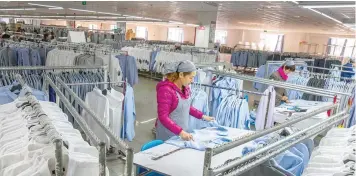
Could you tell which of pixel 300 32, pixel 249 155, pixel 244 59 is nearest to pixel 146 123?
pixel 249 155

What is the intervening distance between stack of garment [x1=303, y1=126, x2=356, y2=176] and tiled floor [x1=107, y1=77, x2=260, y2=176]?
114 inches

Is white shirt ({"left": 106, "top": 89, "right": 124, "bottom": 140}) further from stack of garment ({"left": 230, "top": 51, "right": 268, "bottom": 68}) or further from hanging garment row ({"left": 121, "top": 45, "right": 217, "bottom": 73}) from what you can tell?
stack of garment ({"left": 230, "top": 51, "right": 268, "bottom": 68})

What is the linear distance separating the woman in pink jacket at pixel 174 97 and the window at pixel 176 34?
1059 inches

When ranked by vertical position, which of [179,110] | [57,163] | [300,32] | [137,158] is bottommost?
[137,158]

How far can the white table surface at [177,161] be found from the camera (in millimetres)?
2140

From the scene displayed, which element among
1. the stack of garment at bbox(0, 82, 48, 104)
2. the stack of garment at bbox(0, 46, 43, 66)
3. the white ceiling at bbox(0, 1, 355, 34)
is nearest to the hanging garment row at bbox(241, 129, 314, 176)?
the stack of garment at bbox(0, 82, 48, 104)

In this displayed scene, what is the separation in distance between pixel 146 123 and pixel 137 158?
406cm

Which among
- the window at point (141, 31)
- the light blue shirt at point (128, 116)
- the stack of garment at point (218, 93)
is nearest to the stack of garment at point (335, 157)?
the stack of garment at point (218, 93)

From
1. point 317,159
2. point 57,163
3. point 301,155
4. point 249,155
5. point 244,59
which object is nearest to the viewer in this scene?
point 57,163

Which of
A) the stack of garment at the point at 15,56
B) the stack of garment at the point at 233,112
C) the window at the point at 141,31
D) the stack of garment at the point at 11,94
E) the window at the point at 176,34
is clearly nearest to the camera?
the stack of garment at the point at 11,94

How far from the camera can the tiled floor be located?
169 inches

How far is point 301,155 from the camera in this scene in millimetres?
1853

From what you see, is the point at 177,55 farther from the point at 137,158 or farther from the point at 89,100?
the point at 137,158

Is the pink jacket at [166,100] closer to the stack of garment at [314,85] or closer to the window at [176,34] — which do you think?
the stack of garment at [314,85]
